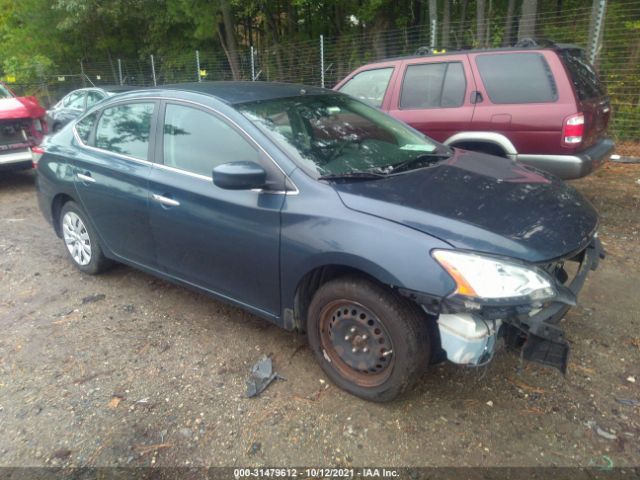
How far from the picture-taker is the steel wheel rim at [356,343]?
8.44 feet

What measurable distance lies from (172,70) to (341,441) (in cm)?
1944

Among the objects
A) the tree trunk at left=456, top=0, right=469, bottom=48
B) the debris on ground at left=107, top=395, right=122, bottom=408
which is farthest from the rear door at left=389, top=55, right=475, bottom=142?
the tree trunk at left=456, top=0, right=469, bottom=48

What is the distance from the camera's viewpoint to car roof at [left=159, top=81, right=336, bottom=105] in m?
3.27

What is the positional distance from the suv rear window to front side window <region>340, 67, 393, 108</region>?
1194 millimetres

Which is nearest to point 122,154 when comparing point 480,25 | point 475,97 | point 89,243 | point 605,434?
point 89,243

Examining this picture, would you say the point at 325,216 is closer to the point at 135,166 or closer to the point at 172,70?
the point at 135,166

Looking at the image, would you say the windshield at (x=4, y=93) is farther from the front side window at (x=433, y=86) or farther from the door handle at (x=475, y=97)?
the door handle at (x=475, y=97)

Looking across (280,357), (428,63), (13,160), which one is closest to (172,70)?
(13,160)

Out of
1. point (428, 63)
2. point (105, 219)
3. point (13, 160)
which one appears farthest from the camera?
point (13, 160)

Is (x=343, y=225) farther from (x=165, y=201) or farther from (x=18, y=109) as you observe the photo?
(x=18, y=109)

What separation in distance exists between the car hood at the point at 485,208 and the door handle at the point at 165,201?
3.94ft

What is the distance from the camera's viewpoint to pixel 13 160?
7.45 metres

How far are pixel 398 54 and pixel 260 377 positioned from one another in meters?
12.3

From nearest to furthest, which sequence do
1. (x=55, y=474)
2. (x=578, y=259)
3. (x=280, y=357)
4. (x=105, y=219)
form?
(x=55, y=474) → (x=578, y=259) → (x=280, y=357) → (x=105, y=219)
